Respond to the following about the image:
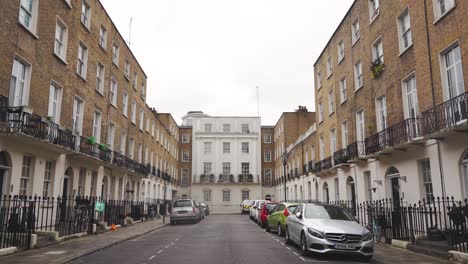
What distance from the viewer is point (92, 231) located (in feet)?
57.7

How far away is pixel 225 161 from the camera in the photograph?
5894 centimetres

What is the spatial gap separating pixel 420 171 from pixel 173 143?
142 ft

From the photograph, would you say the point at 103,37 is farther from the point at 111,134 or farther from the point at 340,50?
the point at 340,50

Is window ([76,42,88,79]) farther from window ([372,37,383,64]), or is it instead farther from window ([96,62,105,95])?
window ([372,37,383,64])

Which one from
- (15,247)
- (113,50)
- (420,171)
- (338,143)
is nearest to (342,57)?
(338,143)

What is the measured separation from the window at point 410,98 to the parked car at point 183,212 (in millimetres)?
15969

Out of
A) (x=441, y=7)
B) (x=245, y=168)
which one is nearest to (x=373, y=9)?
(x=441, y=7)

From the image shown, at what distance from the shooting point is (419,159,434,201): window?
1422cm

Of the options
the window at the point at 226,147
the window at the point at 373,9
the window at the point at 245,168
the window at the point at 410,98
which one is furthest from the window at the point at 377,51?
the window at the point at 226,147

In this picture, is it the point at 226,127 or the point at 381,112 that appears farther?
the point at 226,127

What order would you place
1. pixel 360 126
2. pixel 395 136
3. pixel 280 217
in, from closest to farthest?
pixel 395 136 → pixel 280 217 → pixel 360 126

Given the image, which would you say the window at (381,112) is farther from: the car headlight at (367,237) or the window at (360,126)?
the car headlight at (367,237)

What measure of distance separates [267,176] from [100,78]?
41.2 meters

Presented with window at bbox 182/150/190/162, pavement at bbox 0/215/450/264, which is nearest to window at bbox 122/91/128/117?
pavement at bbox 0/215/450/264
